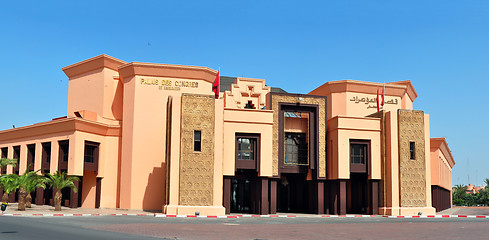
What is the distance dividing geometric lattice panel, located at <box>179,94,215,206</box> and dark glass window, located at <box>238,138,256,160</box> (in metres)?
2.90

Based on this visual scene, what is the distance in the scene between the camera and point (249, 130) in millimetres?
40875

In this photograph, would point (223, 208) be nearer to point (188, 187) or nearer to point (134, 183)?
point (188, 187)

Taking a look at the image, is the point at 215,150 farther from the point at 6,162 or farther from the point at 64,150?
the point at 6,162

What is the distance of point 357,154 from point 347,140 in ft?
5.78

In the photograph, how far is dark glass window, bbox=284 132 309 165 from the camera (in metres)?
43.8

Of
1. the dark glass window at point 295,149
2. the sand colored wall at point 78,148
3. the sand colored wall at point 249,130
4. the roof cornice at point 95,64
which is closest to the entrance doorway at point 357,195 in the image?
the dark glass window at point 295,149

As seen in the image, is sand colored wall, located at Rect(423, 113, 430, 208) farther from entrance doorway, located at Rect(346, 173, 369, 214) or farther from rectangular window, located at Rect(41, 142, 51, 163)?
rectangular window, located at Rect(41, 142, 51, 163)

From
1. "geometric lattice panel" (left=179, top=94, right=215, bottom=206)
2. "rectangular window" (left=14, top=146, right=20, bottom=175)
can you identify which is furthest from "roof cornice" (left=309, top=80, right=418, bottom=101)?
"rectangular window" (left=14, top=146, right=20, bottom=175)

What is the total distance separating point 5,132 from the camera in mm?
52312

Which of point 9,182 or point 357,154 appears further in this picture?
point 357,154

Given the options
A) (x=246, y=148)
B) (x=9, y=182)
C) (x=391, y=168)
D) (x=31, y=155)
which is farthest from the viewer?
(x=31, y=155)

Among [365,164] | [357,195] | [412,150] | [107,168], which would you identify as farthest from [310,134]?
[107,168]

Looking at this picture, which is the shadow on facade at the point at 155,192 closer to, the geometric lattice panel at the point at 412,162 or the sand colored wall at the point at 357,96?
the sand colored wall at the point at 357,96

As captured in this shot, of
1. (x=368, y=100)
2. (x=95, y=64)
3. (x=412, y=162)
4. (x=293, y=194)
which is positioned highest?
(x=95, y=64)
